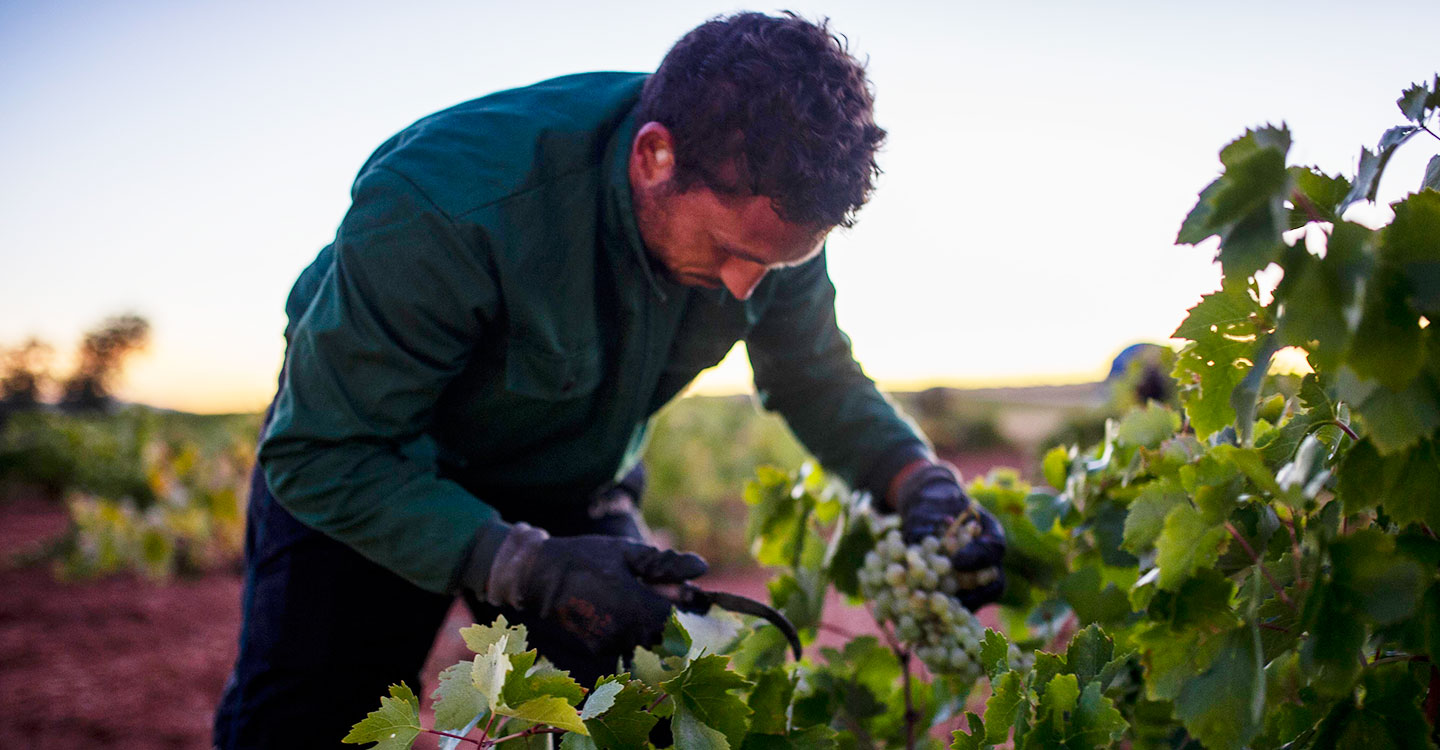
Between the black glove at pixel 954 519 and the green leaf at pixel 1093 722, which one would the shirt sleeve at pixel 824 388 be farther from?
the green leaf at pixel 1093 722

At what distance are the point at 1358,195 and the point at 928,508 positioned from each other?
1.30m

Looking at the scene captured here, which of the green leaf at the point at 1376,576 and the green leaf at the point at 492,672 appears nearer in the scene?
A: the green leaf at the point at 1376,576

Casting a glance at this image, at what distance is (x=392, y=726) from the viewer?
109 centimetres

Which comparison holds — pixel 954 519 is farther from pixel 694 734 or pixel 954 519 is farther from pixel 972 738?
pixel 694 734

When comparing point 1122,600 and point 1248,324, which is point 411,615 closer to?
point 1122,600

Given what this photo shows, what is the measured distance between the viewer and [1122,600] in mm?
1697

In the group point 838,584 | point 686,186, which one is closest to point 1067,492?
point 838,584

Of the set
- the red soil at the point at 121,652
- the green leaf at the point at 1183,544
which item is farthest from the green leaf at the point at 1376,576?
the red soil at the point at 121,652

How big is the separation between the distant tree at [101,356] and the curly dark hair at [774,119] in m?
22.4

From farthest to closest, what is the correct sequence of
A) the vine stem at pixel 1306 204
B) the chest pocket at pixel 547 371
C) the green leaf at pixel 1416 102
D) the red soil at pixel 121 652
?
the red soil at pixel 121 652 < the chest pocket at pixel 547 371 < the green leaf at pixel 1416 102 < the vine stem at pixel 1306 204

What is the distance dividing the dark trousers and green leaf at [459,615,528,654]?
865 millimetres

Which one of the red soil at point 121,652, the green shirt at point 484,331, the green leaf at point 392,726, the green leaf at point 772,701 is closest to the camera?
the green leaf at point 392,726

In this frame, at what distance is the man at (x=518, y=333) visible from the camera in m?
1.81

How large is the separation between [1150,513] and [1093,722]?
259 mm
